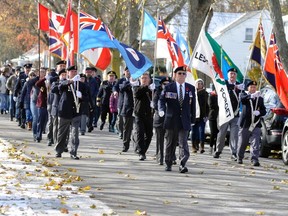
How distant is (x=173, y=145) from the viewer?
51.2 ft

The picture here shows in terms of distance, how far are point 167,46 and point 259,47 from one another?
2088 millimetres

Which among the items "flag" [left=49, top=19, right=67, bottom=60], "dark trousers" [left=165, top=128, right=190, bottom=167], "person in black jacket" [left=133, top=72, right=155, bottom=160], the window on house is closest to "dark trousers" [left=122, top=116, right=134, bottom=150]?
"person in black jacket" [left=133, top=72, right=155, bottom=160]

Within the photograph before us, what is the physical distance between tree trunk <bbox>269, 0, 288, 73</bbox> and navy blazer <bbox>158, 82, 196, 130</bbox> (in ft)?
29.9

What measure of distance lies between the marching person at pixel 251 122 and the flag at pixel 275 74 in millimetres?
378

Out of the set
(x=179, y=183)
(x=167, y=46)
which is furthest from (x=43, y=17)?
(x=179, y=183)

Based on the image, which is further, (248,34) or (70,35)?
(248,34)

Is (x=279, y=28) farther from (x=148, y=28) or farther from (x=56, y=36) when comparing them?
(x=56, y=36)

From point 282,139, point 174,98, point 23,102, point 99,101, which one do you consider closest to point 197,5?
point 99,101

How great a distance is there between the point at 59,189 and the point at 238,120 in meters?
6.82

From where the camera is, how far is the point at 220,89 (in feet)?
57.2

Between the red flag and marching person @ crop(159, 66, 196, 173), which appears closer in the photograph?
marching person @ crop(159, 66, 196, 173)

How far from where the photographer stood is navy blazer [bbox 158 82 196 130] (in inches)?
607

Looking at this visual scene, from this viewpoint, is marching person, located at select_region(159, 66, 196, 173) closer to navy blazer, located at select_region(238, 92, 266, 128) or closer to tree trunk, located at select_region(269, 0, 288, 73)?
navy blazer, located at select_region(238, 92, 266, 128)

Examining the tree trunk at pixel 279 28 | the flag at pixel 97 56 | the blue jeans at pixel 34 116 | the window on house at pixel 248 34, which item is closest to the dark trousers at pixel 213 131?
the flag at pixel 97 56
